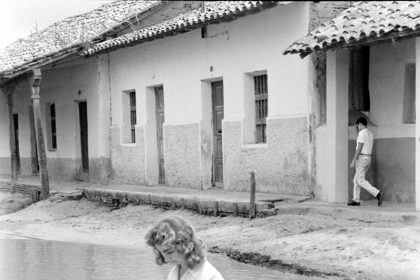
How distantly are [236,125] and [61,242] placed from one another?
4.36 metres

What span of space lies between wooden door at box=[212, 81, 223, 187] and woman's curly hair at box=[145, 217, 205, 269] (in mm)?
11965

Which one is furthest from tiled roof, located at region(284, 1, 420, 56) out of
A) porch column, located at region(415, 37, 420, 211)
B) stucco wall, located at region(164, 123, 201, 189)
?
stucco wall, located at region(164, 123, 201, 189)

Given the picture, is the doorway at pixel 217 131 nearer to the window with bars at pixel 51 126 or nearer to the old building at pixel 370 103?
the old building at pixel 370 103

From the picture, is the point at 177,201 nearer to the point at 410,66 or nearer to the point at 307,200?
the point at 307,200

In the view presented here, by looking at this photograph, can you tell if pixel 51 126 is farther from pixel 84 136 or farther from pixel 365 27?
pixel 365 27

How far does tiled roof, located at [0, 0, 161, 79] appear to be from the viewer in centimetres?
1830

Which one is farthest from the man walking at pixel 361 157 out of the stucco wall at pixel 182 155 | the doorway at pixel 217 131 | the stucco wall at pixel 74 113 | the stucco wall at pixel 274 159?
the stucco wall at pixel 74 113

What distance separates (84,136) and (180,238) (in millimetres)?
18114

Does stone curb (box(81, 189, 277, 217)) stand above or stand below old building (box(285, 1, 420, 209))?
below

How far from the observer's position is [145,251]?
10805 mm

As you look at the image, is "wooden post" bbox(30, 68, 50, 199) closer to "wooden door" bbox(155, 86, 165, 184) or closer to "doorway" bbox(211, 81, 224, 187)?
"wooden door" bbox(155, 86, 165, 184)

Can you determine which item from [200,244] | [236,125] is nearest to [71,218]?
[236,125]

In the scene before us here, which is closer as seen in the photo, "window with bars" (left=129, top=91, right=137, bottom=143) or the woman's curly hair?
the woman's curly hair

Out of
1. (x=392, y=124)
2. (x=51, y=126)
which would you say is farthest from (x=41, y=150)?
(x=392, y=124)
